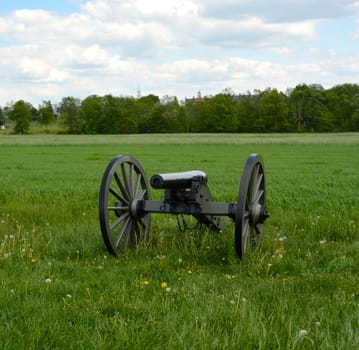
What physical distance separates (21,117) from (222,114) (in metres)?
41.6

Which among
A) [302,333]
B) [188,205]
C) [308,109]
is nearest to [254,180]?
[188,205]

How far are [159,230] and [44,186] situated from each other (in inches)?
242

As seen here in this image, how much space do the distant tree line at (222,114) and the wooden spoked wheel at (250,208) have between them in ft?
308

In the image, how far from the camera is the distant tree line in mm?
98562

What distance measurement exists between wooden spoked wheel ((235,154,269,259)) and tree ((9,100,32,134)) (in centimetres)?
10552

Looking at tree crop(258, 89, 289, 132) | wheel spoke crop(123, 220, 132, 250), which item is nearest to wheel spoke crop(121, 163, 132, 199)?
wheel spoke crop(123, 220, 132, 250)

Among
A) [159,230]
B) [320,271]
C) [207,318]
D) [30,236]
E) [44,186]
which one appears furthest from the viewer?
[44,186]

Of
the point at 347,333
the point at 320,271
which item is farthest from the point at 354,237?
the point at 347,333

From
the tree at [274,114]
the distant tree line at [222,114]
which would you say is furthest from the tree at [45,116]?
the tree at [274,114]

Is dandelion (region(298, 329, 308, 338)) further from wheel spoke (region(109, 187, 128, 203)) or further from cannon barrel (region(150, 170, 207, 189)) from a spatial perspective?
wheel spoke (region(109, 187, 128, 203))

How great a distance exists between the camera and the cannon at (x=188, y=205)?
5.38 m

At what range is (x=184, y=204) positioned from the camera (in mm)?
5777

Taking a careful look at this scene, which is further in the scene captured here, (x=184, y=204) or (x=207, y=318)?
(x=184, y=204)

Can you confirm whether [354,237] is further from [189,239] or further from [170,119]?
[170,119]
